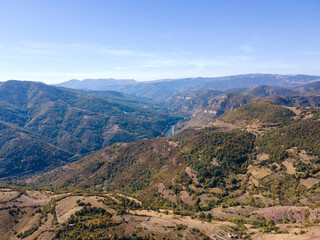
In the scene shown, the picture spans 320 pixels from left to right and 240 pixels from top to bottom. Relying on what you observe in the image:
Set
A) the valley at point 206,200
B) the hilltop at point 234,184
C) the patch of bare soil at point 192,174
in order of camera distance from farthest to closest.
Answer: the patch of bare soil at point 192,174 → the hilltop at point 234,184 → the valley at point 206,200

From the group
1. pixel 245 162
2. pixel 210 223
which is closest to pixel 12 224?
pixel 210 223

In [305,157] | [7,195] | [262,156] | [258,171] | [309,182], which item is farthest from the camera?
[262,156]

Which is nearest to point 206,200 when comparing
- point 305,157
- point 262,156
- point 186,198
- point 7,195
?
point 186,198

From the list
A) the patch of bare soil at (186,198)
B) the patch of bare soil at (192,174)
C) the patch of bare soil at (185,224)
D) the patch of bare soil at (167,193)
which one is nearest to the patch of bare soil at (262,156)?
the patch of bare soil at (192,174)

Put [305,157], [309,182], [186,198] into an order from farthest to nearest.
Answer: [186,198] < [305,157] < [309,182]

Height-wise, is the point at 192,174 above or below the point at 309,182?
below

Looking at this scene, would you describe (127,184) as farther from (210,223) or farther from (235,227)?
(235,227)

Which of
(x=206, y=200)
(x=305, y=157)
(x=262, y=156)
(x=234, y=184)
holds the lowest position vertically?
(x=206, y=200)

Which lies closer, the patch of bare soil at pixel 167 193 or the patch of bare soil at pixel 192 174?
the patch of bare soil at pixel 167 193

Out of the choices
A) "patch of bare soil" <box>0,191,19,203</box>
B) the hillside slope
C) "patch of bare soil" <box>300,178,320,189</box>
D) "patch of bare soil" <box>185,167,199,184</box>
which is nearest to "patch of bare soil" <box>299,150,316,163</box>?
the hillside slope

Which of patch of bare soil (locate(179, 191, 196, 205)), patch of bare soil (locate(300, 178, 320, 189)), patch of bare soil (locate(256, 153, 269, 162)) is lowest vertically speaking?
patch of bare soil (locate(179, 191, 196, 205))

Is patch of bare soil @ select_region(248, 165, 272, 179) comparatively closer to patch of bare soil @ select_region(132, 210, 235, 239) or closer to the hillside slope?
the hillside slope

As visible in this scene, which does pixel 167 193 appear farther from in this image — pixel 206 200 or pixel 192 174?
pixel 206 200

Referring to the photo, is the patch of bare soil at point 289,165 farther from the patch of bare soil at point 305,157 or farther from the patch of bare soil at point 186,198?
the patch of bare soil at point 186,198
